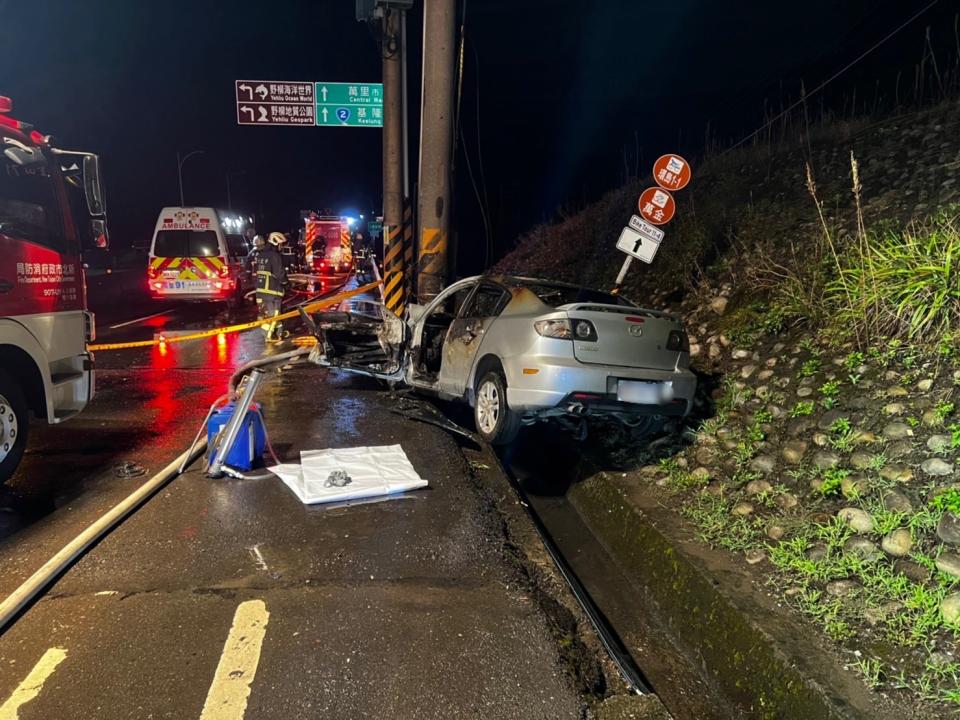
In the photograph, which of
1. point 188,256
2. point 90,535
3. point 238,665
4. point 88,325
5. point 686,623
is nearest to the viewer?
point 238,665

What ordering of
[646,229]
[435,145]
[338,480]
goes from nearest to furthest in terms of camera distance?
[338,480] < [646,229] < [435,145]

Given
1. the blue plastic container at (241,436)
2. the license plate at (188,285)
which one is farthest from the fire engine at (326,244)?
the blue plastic container at (241,436)

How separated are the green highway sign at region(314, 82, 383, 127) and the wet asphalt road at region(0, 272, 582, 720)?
10.0m

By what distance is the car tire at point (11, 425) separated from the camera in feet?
14.2

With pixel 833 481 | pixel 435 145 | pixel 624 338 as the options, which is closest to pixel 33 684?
pixel 624 338

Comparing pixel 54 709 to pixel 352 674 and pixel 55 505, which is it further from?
pixel 55 505

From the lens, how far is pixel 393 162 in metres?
10.8

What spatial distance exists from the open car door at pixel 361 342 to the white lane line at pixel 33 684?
4443 millimetres

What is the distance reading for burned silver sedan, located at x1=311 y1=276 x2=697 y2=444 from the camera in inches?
184

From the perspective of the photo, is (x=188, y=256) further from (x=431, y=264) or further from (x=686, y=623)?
(x=686, y=623)

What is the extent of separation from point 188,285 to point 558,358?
11823mm

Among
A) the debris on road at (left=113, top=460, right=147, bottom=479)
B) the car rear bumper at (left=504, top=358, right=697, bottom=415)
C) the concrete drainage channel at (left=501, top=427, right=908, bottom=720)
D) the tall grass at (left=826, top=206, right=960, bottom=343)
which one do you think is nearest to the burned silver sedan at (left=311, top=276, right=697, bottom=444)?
the car rear bumper at (left=504, top=358, right=697, bottom=415)

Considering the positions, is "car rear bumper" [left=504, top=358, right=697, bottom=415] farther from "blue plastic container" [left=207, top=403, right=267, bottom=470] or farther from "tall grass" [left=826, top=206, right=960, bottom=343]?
"blue plastic container" [left=207, top=403, right=267, bottom=470]

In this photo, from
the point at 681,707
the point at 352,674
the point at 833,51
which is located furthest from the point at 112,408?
the point at 833,51
